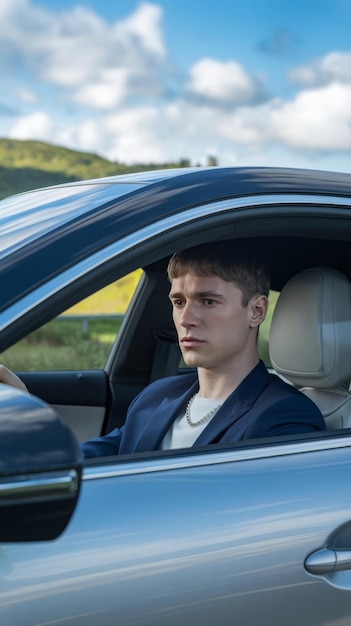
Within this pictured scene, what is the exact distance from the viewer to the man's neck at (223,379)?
242 cm

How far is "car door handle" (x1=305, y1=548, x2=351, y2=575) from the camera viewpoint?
1789 millimetres

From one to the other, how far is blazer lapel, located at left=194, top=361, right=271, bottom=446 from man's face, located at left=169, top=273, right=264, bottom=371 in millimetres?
64

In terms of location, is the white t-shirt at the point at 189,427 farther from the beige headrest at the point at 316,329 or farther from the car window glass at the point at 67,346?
the car window glass at the point at 67,346

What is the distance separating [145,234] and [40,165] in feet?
54.8

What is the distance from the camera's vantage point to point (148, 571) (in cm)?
164

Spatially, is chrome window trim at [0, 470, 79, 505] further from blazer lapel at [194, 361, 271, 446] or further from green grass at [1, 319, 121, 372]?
green grass at [1, 319, 121, 372]

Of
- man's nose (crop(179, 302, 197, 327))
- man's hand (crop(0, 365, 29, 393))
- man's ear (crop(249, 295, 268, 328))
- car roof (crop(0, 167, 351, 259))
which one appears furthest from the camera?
man's hand (crop(0, 365, 29, 393))

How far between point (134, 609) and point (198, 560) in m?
0.14

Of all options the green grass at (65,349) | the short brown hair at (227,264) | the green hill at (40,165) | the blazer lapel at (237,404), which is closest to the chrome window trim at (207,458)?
the blazer lapel at (237,404)

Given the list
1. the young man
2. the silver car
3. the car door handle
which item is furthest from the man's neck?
the car door handle

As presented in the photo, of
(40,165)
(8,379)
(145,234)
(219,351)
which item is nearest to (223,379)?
(219,351)

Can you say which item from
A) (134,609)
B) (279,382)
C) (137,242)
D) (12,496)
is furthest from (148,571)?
(279,382)

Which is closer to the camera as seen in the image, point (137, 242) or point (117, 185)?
point (137, 242)

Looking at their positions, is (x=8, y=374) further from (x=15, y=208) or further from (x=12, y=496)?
(x=12, y=496)
